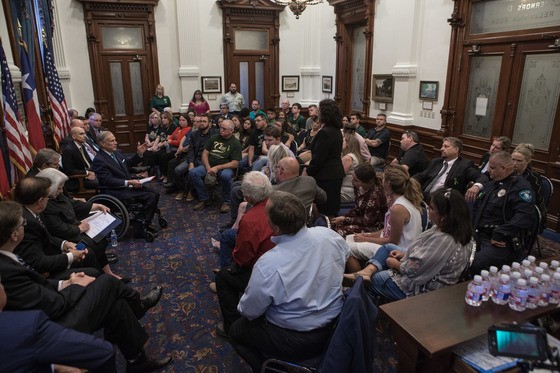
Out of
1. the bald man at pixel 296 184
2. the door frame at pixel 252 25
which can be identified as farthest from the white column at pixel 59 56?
the bald man at pixel 296 184

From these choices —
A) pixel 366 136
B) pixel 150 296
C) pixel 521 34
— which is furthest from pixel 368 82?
pixel 150 296

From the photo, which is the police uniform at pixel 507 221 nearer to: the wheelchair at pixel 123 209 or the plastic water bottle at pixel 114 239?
the wheelchair at pixel 123 209

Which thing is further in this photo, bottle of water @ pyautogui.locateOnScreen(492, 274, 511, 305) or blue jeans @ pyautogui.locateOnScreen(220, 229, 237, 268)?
blue jeans @ pyautogui.locateOnScreen(220, 229, 237, 268)

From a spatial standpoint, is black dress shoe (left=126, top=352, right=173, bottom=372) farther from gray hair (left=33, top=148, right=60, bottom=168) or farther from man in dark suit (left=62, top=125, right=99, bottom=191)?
man in dark suit (left=62, top=125, right=99, bottom=191)

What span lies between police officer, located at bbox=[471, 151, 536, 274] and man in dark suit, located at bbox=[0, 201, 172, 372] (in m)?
2.49

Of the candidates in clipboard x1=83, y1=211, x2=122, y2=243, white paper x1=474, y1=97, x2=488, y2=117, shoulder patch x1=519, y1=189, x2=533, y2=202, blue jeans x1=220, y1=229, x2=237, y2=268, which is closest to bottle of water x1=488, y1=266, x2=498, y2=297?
shoulder patch x1=519, y1=189, x2=533, y2=202

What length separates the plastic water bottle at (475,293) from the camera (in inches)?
79.7

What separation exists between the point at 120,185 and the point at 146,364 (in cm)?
250

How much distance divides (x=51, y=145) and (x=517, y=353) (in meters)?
6.31

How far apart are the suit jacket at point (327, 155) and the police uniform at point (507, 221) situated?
55.8 inches

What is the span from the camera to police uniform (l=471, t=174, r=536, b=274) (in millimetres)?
2928

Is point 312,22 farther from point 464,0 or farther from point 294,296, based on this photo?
point 294,296

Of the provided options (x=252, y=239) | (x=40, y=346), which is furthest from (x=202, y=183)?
(x=40, y=346)

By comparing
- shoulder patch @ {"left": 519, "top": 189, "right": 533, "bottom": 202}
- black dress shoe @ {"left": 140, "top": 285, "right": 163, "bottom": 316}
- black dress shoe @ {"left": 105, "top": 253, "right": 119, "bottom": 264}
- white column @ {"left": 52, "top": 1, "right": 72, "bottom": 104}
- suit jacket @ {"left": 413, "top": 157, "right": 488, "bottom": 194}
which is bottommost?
black dress shoe @ {"left": 105, "top": 253, "right": 119, "bottom": 264}
